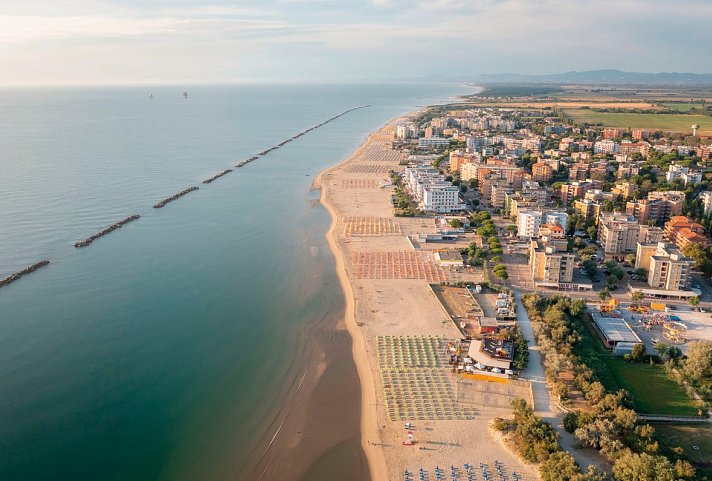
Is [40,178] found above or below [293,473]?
above

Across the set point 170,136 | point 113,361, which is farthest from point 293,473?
point 170,136

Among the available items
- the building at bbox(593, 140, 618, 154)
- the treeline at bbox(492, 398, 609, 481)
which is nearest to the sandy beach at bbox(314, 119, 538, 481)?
the treeline at bbox(492, 398, 609, 481)

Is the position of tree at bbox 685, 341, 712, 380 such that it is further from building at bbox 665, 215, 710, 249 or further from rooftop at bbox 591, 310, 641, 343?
building at bbox 665, 215, 710, 249

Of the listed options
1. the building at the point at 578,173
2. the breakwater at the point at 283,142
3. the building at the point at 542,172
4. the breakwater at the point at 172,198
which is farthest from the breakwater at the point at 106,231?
the building at the point at 578,173

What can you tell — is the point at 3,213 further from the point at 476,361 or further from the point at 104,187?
the point at 476,361

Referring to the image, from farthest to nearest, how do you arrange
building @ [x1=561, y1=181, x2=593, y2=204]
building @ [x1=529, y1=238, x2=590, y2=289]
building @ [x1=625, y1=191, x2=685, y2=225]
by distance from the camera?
1. building @ [x1=561, y1=181, x2=593, y2=204]
2. building @ [x1=625, y1=191, x2=685, y2=225]
3. building @ [x1=529, y1=238, x2=590, y2=289]
